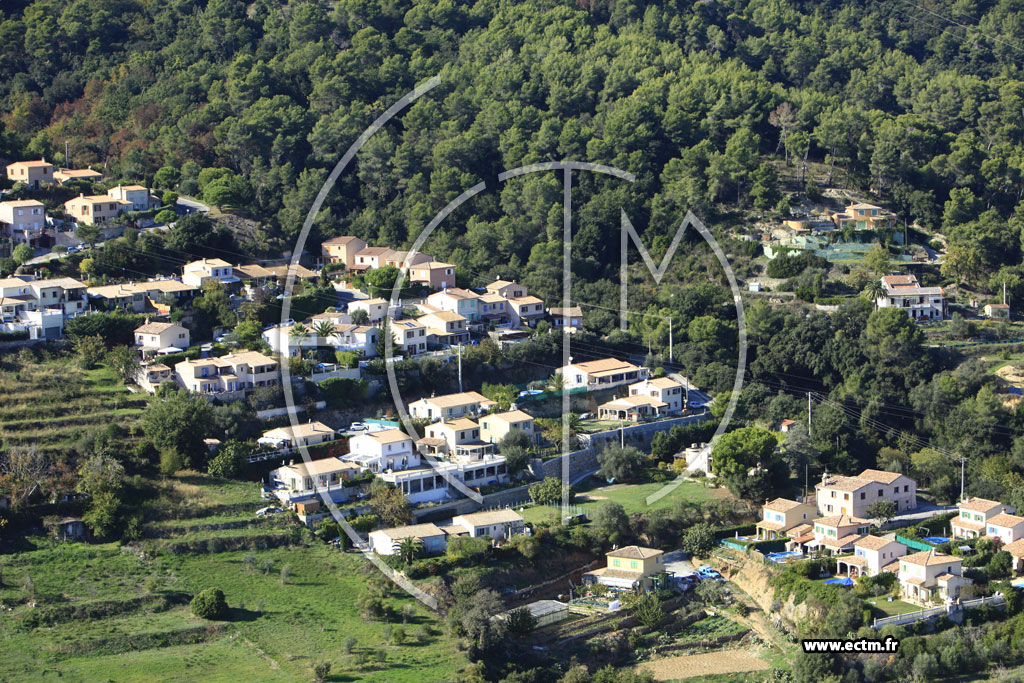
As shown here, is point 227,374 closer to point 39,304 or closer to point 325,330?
point 325,330

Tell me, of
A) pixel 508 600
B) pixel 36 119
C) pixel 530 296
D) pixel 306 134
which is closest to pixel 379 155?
pixel 306 134

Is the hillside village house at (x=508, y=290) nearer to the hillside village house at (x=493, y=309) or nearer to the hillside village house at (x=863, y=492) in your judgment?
the hillside village house at (x=493, y=309)

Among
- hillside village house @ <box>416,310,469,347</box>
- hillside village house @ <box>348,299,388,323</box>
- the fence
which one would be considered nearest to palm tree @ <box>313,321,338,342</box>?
hillside village house @ <box>348,299,388,323</box>

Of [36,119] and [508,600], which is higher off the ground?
[36,119]

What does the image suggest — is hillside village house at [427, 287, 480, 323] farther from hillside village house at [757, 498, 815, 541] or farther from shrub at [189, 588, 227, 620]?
shrub at [189, 588, 227, 620]

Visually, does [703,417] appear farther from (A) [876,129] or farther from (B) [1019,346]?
(A) [876,129]

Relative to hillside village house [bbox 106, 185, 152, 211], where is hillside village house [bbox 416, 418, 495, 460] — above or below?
below
